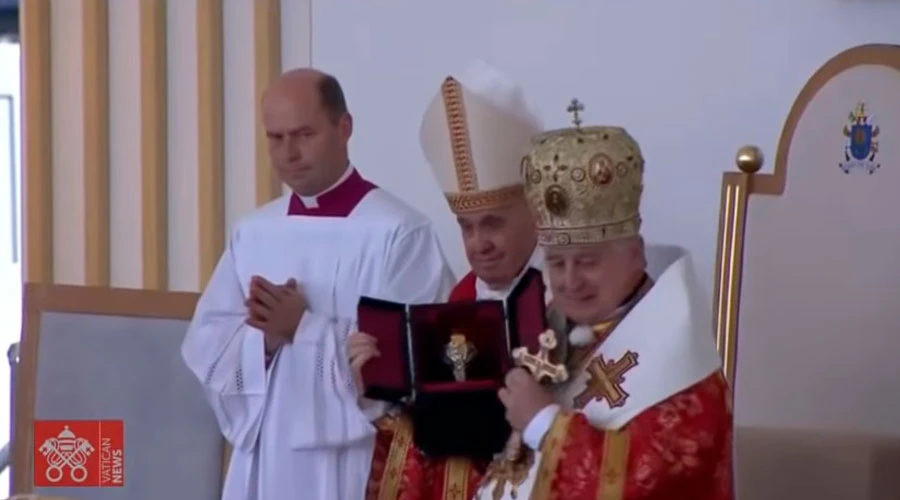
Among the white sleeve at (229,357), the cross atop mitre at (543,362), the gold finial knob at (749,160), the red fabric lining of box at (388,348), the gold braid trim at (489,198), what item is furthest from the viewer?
the gold finial knob at (749,160)

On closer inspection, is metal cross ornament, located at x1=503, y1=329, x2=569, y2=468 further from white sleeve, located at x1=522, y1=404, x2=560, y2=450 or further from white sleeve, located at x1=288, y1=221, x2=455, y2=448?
white sleeve, located at x1=288, y1=221, x2=455, y2=448

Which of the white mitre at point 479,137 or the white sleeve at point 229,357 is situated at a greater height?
the white mitre at point 479,137

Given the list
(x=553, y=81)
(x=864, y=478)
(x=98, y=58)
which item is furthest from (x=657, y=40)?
(x=98, y=58)

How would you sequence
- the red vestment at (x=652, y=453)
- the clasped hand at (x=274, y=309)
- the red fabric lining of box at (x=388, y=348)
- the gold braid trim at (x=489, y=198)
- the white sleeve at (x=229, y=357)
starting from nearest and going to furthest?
the red vestment at (x=652, y=453)
the red fabric lining of box at (x=388, y=348)
the gold braid trim at (x=489, y=198)
the clasped hand at (x=274, y=309)
the white sleeve at (x=229, y=357)

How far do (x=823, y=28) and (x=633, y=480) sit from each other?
162 centimetres

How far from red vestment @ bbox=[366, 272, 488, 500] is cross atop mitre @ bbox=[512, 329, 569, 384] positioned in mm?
196

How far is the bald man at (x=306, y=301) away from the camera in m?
2.35

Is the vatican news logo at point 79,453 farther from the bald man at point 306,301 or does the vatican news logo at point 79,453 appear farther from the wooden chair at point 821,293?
the wooden chair at point 821,293

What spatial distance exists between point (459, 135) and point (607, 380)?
52cm

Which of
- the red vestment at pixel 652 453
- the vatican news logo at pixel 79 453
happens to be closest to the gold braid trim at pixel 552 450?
the red vestment at pixel 652 453

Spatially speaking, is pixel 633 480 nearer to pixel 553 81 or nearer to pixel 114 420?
pixel 114 420

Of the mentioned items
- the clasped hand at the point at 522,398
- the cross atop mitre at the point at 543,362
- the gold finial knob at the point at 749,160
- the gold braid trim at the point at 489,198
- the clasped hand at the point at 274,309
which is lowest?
the clasped hand at the point at 522,398

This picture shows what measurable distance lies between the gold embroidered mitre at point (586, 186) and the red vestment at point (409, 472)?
14.1 inches

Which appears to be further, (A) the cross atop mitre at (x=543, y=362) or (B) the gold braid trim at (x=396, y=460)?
(B) the gold braid trim at (x=396, y=460)
